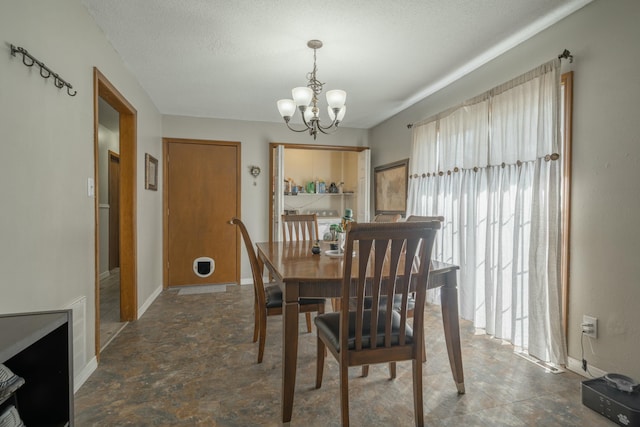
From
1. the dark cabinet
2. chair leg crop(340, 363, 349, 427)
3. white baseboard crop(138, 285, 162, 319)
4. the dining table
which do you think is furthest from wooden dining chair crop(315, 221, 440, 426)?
white baseboard crop(138, 285, 162, 319)

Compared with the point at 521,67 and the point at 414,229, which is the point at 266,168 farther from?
the point at 414,229

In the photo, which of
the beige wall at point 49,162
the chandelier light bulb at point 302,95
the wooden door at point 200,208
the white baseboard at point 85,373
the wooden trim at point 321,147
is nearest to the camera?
the beige wall at point 49,162

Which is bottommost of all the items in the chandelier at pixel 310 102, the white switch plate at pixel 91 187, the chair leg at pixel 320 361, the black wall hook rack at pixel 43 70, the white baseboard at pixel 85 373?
the white baseboard at pixel 85 373

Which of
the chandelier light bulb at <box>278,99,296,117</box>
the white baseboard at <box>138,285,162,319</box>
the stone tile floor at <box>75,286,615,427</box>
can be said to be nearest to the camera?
the stone tile floor at <box>75,286,615,427</box>

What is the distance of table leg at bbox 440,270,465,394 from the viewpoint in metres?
1.89

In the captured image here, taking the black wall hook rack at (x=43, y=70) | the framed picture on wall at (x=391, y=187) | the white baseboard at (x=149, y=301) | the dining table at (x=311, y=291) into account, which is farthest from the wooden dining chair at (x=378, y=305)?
the framed picture on wall at (x=391, y=187)

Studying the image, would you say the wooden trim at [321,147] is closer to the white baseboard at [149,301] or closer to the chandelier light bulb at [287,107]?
the chandelier light bulb at [287,107]

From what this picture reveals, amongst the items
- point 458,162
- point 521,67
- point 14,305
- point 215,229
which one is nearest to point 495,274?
point 458,162

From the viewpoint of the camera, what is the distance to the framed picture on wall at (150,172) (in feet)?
11.7

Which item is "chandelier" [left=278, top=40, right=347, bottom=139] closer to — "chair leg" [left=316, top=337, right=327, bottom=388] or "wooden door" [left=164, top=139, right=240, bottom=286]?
"chair leg" [left=316, top=337, right=327, bottom=388]

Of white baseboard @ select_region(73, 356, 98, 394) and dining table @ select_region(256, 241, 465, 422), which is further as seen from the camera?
white baseboard @ select_region(73, 356, 98, 394)

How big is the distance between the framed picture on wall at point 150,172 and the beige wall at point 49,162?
1.23 meters

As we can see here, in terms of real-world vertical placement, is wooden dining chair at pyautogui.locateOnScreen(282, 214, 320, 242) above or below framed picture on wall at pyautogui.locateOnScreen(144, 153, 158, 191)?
below

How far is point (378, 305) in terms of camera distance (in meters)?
1.47
